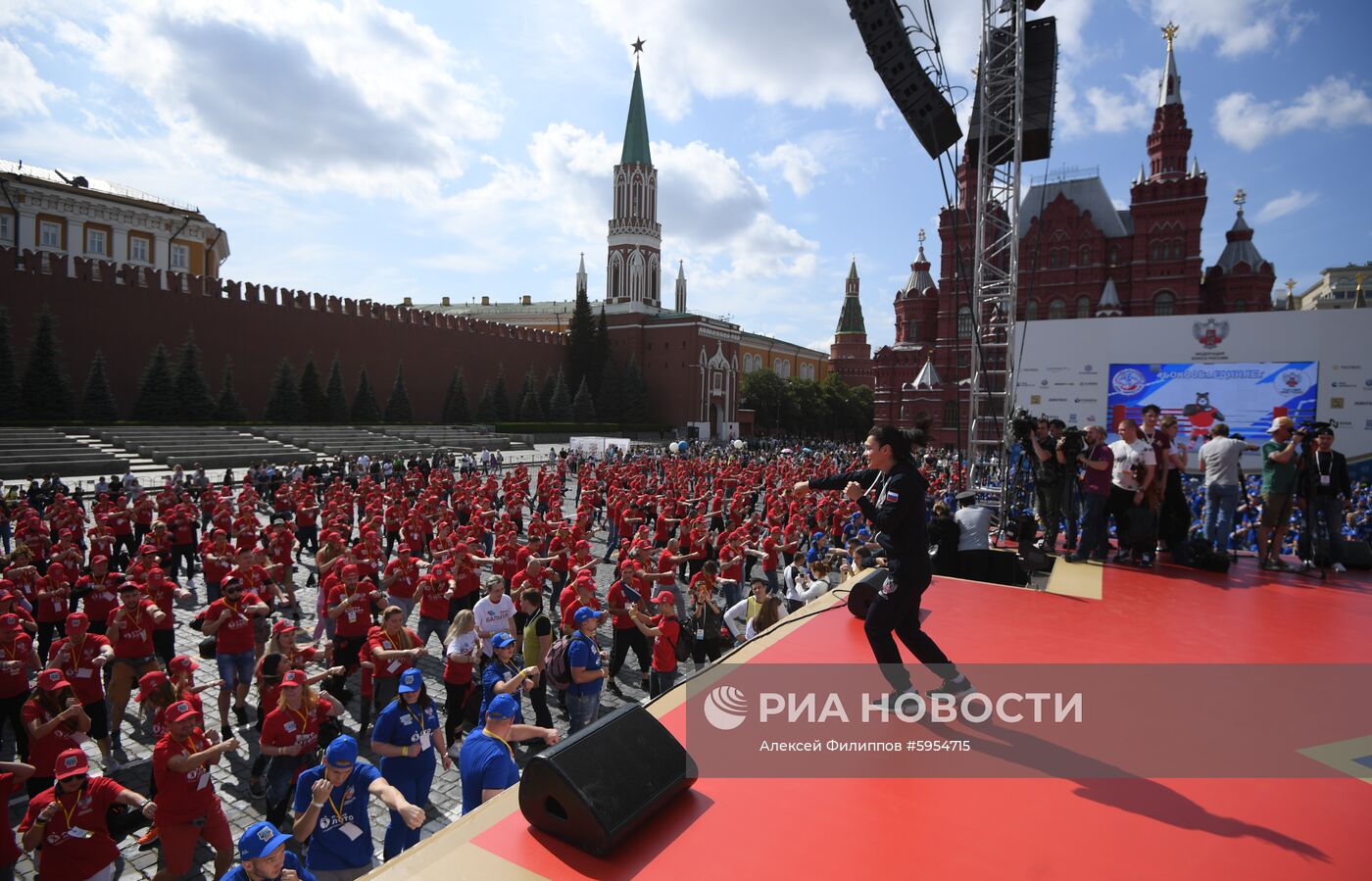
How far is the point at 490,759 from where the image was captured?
3674 millimetres

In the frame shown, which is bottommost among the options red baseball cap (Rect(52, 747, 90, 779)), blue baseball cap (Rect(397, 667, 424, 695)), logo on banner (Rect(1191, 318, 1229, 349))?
red baseball cap (Rect(52, 747, 90, 779))

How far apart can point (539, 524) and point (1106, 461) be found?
24.6 ft

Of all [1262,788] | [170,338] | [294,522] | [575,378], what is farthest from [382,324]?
[1262,788]

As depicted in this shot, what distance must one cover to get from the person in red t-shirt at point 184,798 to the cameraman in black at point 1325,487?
30.9 feet

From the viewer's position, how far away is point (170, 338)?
36.2 metres

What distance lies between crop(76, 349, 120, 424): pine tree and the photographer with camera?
39.4 meters

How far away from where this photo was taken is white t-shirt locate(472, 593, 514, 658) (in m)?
6.82

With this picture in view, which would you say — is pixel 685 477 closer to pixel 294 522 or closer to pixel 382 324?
pixel 294 522

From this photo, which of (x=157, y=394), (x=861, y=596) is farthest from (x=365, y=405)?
(x=861, y=596)

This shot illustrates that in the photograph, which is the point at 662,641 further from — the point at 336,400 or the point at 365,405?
the point at 365,405

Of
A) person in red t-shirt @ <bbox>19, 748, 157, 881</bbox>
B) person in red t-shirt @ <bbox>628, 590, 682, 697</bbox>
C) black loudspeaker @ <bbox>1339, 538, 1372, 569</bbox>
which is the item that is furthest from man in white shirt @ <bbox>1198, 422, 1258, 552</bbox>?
person in red t-shirt @ <bbox>19, 748, 157, 881</bbox>

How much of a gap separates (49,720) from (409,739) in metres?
2.47

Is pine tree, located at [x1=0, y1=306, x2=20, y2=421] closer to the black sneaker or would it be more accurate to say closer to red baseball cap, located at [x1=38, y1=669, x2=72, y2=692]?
red baseball cap, located at [x1=38, y1=669, x2=72, y2=692]

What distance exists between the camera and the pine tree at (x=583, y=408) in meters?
55.8
